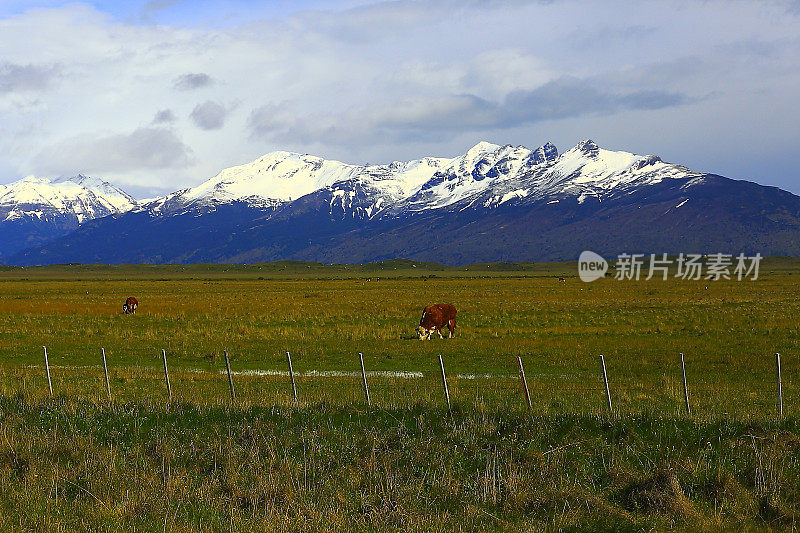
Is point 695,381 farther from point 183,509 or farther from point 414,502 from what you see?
point 183,509

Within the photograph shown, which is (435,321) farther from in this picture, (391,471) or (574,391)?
(391,471)

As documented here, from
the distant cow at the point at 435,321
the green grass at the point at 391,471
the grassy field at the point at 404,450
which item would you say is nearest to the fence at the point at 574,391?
the grassy field at the point at 404,450

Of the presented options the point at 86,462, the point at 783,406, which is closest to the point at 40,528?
the point at 86,462

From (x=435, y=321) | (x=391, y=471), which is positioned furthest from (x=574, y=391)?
(x=435, y=321)

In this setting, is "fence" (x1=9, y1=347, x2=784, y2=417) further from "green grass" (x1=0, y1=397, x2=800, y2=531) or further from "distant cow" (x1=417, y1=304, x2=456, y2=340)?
"distant cow" (x1=417, y1=304, x2=456, y2=340)

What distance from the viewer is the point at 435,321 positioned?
3866 cm

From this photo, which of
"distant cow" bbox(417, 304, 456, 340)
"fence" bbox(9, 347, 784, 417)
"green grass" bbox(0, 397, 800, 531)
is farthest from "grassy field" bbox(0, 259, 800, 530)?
"distant cow" bbox(417, 304, 456, 340)

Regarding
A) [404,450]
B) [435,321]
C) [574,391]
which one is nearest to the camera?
[404,450]

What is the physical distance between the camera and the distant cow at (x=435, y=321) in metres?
38.5

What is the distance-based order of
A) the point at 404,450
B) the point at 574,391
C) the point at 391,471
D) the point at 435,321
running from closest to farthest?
the point at 391,471, the point at 404,450, the point at 574,391, the point at 435,321

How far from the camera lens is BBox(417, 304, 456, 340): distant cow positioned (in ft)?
126

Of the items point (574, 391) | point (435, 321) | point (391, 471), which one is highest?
point (435, 321)

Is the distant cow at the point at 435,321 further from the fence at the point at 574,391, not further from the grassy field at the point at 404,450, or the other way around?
the fence at the point at 574,391

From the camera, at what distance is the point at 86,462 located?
46.4 feet
